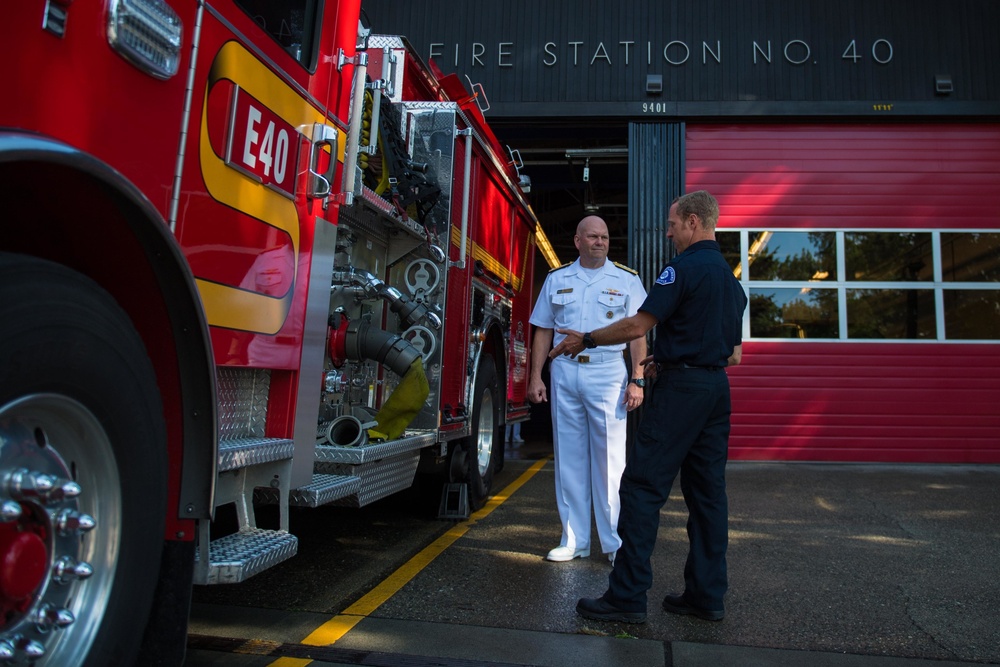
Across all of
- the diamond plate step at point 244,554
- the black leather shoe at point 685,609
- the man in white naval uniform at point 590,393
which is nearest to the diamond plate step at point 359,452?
the diamond plate step at point 244,554

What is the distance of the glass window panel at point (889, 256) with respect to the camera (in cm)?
912

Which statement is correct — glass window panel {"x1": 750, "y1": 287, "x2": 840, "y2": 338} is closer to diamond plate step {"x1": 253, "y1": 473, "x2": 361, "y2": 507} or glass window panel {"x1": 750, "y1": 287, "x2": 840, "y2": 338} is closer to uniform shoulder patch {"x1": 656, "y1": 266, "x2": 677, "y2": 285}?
Result: uniform shoulder patch {"x1": 656, "y1": 266, "x2": 677, "y2": 285}

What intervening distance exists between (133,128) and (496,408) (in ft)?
14.5

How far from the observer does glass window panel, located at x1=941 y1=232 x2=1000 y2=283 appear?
906cm

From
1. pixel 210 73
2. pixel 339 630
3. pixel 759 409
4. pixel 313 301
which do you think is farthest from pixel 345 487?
pixel 759 409

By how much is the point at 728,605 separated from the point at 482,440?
2667 mm

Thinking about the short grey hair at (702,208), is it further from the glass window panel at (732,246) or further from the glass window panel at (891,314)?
the glass window panel at (891,314)

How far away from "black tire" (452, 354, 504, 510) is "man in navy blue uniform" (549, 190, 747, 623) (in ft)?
6.33

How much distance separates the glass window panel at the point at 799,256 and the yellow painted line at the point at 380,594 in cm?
537

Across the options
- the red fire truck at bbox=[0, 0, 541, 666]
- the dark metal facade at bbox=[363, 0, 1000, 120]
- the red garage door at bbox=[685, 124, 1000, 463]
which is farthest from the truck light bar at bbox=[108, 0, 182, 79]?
the red garage door at bbox=[685, 124, 1000, 463]

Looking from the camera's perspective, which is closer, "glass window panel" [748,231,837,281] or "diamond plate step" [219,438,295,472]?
"diamond plate step" [219,438,295,472]

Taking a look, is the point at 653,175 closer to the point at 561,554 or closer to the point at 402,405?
the point at 561,554

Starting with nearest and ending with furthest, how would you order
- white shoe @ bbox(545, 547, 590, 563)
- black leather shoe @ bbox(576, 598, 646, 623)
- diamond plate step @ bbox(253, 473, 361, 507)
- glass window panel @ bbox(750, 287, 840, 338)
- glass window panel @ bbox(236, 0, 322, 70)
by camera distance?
glass window panel @ bbox(236, 0, 322, 70)
diamond plate step @ bbox(253, 473, 361, 507)
black leather shoe @ bbox(576, 598, 646, 623)
white shoe @ bbox(545, 547, 590, 563)
glass window panel @ bbox(750, 287, 840, 338)

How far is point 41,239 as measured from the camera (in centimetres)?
162
